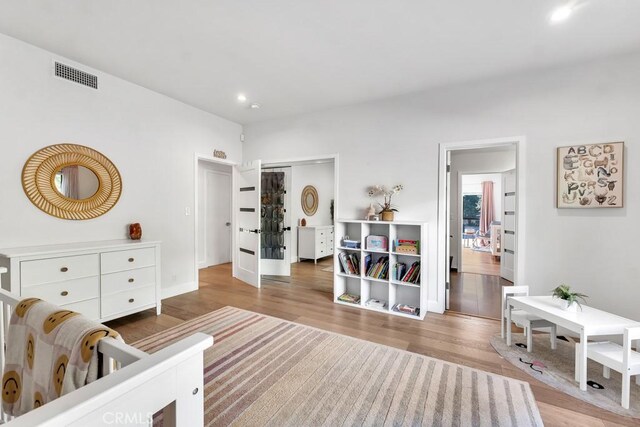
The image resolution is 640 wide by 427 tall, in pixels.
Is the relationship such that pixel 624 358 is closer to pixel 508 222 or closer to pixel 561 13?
pixel 561 13

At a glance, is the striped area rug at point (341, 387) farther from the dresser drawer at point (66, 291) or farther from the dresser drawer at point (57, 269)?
the dresser drawer at point (57, 269)

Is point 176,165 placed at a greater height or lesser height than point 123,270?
greater

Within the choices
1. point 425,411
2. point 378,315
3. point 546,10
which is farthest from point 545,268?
point 546,10

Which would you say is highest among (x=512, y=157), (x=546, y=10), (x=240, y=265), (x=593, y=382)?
(x=546, y=10)

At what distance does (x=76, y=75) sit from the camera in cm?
285

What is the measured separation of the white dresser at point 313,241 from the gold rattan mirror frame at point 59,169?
3728 millimetres

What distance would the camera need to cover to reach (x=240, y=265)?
480 cm

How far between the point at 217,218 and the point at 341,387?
503 centimetres

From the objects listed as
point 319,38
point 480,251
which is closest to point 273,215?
point 319,38

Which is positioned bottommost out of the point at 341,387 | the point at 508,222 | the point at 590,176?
the point at 341,387

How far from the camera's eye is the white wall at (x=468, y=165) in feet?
17.4

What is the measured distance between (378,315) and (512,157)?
4159mm

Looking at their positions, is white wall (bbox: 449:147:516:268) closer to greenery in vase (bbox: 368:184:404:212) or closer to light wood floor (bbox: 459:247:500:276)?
light wood floor (bbox: 459:247:500:276)

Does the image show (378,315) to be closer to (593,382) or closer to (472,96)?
(593,382)
